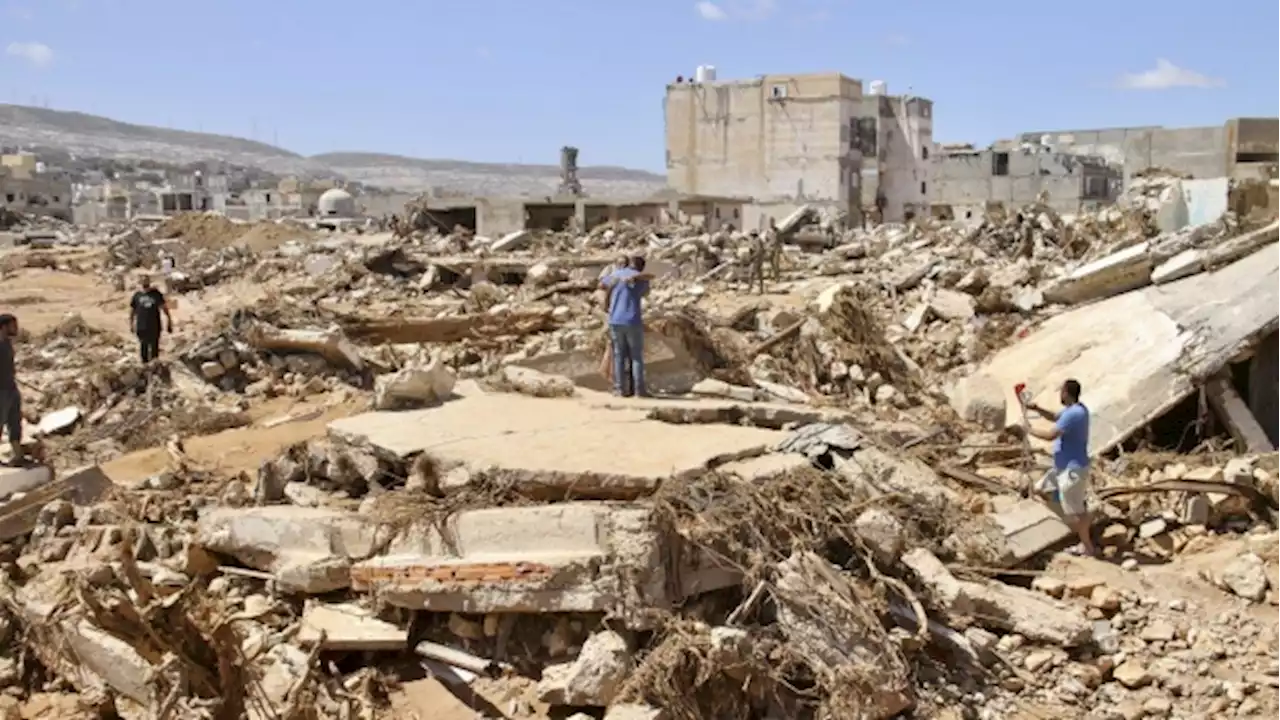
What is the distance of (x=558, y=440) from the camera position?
5.96m

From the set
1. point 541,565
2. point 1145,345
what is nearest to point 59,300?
point 1145,345

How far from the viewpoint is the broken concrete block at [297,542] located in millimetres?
5082

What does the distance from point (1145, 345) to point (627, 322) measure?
4.02 metres

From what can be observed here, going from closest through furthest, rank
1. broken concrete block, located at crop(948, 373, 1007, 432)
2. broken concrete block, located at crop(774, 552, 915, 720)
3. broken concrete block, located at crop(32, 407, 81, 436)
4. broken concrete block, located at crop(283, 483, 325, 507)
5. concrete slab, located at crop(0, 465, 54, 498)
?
broken concrete block, located at crop(774, 552, 915, 720)
broken concrete block, located at crop(283, 483, 325, 507)
concrete slab, located at crop(0, 465, 54, 498)
broken concrete block, located at crop(948, 373, 1007, 432)
broken concrete block, located at crop(32, 407, 81, 436)

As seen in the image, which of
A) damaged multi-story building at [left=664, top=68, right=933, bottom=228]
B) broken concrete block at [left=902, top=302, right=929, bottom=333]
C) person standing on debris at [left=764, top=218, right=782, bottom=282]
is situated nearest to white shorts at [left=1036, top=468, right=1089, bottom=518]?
broken concrete block at [left=902, top=302, right=929, bottom=333]

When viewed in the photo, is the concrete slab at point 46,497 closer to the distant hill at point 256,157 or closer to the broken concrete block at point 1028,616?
the broken concrete block at point 1028,616

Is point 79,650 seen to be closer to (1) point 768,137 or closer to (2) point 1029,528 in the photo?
(2) point 1029,528

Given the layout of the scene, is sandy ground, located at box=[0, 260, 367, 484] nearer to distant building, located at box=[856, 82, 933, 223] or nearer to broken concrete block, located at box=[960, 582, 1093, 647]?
broken concrete block, located at box=[960, 582, 1093, 647]

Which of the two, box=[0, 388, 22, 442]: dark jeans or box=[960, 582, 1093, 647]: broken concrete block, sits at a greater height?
box=[0, 388, 22, 442]: dark jeans

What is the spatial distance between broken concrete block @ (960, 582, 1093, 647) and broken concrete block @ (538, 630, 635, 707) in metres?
1.75

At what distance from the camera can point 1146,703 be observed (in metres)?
4.92

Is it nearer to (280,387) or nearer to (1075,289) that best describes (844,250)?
(1075,289)

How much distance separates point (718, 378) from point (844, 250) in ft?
39.2

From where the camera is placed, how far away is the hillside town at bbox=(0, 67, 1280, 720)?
4.61 m
